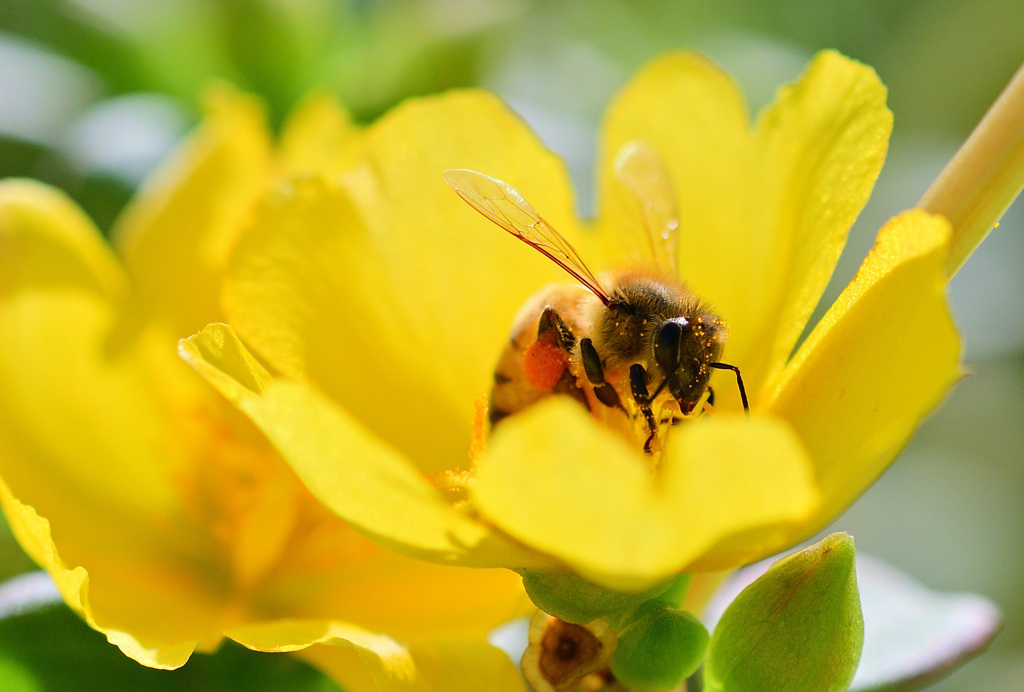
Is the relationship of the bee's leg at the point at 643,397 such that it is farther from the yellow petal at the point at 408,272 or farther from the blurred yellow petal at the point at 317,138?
the blurred yellow petal at the point at 317,138

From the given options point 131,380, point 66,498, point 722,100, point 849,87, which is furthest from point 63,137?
point 849,87

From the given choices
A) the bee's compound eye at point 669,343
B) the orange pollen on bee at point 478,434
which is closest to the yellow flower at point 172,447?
the orange pollen on bee at point 478,434

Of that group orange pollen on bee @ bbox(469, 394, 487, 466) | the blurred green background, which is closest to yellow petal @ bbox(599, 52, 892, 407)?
orange pollen on bee @ bbox(469, 394, 487, 466)

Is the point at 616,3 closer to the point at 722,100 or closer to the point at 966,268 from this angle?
the point at 966,268

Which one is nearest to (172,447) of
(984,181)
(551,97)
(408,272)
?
(408,272)

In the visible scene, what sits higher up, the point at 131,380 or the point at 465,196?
the point at 465,196

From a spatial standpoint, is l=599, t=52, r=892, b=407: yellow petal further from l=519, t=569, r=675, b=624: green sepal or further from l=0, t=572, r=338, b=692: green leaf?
l=0, t=572, r=338, b=692: green leaf

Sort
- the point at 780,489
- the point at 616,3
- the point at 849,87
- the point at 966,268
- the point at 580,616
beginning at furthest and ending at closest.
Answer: the point at 616,3 → the point at 966,268 → the point at 849,87 → the point at 580,616 → the point at 780,489
